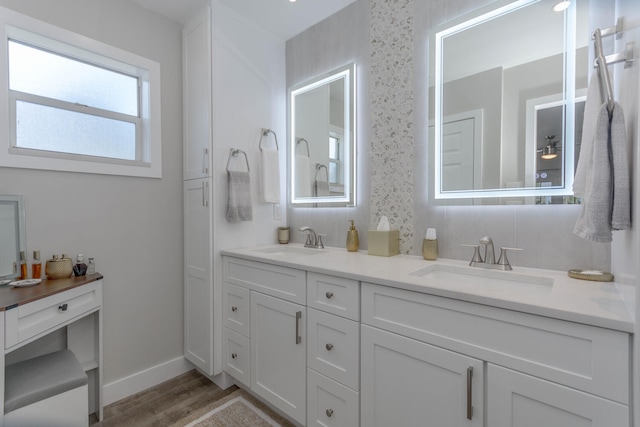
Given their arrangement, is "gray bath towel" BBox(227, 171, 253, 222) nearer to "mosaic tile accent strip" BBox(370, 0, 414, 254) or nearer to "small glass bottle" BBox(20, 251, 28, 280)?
"mosaic tile accent strip" BBox(370, 0, 414, 254)

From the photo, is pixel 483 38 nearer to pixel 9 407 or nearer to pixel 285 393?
pixel 285 393

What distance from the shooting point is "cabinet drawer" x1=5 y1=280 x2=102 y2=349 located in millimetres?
1171

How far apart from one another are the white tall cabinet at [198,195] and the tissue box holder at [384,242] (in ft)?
3.42

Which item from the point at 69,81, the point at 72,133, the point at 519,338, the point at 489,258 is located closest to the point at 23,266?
the point at 72,133

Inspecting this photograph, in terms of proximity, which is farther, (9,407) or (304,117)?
(304,117)

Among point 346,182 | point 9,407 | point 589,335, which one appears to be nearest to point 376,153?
point 346,182

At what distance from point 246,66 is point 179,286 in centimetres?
168

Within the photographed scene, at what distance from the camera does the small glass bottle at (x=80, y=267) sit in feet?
5.49

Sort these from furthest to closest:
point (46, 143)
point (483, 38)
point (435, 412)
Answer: point (46, 143) < point (483, 38) < point (435, 412)

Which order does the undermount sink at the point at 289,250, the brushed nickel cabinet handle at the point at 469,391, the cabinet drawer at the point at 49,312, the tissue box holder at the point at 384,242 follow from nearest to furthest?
the brushed nickel cabinet handle at the point at 469,391 < the cabinet drawer at the point at 49,312 < the tissue box holder at the point at 384,242 < the undermount sink at the point at 289,250

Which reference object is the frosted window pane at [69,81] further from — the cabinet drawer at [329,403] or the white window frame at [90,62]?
the cabinet drawer at [329,403]

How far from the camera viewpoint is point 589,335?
79 centimetres

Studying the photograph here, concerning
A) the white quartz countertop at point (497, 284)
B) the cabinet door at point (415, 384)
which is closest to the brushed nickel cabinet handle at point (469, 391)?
the cabinet door at point (415, 384)

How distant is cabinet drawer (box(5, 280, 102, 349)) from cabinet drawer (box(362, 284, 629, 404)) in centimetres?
144
